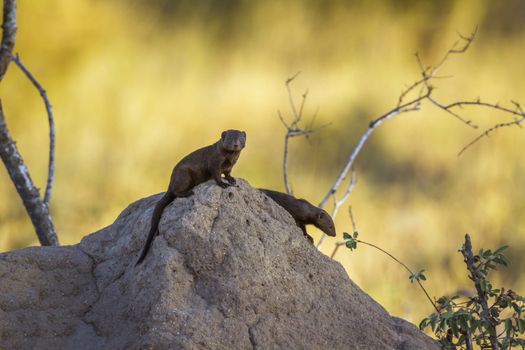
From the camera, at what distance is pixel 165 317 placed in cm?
402

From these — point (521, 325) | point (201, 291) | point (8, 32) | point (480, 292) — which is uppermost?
point (8, 32)

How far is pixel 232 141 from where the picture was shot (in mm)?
4582

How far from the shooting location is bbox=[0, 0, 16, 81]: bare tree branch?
279 inches

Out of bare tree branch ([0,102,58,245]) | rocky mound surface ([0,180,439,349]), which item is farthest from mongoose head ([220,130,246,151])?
bare tree branch ([0,102,58,245])

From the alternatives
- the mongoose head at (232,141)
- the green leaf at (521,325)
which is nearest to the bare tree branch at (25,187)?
the mongoose head at (232,141)

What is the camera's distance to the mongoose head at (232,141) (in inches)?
180

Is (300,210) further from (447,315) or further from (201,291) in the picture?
(201,291)

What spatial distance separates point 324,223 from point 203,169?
1.85 meters

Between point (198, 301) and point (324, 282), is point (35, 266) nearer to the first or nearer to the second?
point (198, 301)

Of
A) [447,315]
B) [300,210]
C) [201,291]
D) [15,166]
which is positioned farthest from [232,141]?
[15,166]

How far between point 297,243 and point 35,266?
62.6 inches

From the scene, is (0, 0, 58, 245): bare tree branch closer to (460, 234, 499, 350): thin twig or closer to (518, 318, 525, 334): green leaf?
(460, 234, 499, 350): thin twig

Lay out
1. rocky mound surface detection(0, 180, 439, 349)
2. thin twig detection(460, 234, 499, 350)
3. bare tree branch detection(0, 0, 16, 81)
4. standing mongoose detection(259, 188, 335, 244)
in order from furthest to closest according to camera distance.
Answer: bare tree branch detection(0, 0, 16, 81)
standing mongoose detection(259, 188, 335, 244)
thin twig detection(460, 234, 499, 350)
rocky mound surface detection(0, 180, 439, 349)

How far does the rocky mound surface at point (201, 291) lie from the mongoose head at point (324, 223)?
1.32m
